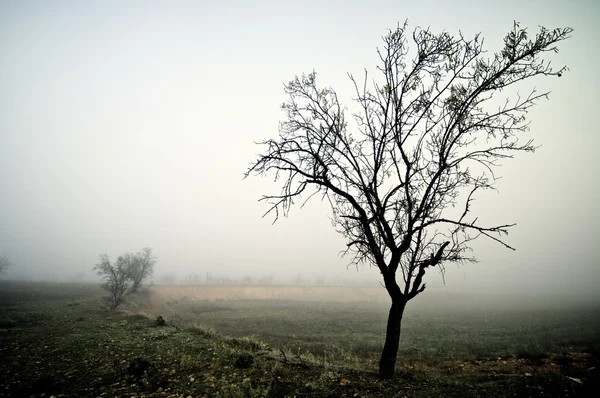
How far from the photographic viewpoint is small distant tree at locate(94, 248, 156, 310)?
3091 centimetres

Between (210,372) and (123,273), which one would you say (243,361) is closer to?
(210,372)

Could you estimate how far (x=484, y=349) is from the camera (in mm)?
17281

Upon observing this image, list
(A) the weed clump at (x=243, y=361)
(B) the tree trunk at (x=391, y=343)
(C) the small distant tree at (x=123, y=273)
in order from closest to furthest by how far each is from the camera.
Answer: (B) the tree trunk at (x=391, y=343) → (A) the weed clump at (x=243, y=361) → (C) the small distant tree at (x=123, y=273)

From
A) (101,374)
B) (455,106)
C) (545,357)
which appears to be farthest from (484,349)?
(101,374)

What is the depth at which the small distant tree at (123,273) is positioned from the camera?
101 feet

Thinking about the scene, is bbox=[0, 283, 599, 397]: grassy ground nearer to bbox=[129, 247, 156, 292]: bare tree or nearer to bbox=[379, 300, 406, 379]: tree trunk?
bbox=[379, 300, 406, 379]: tree trunk

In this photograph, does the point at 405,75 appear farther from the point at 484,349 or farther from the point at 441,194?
the point at 484,349

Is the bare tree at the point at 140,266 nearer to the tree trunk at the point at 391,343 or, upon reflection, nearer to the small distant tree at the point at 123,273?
the small distant tree at the point at 123,273

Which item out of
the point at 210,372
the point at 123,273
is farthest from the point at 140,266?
the point at 210,372

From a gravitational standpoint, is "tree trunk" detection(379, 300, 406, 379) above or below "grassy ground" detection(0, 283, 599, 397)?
above

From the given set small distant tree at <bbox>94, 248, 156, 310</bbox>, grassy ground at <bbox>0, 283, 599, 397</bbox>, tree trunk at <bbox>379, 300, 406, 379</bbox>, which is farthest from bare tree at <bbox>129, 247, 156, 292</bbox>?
tree trunk at <bbox>379, 300, 406, 379</bbox>

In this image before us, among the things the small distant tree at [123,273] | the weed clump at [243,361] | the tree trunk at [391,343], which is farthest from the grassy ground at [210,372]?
the small distant tree at [123,273]

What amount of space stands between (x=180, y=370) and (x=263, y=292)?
245ft

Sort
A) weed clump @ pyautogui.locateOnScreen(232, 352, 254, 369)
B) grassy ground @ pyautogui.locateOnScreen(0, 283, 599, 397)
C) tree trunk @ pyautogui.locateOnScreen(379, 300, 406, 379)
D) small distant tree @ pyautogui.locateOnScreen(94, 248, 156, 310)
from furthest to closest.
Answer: small distant tree @ pyautogui.locateOnScreen(94, 248, 156, 310)
weed clump @ pyautogui.locateOnScreen(232, 352, 254, 369)
tree trunk @ pyautogui.locateOnScreen(379, 300, 406, 379)
grassy ground @ pyautogui.locateOnScreen(0, 283, 599, 397)
